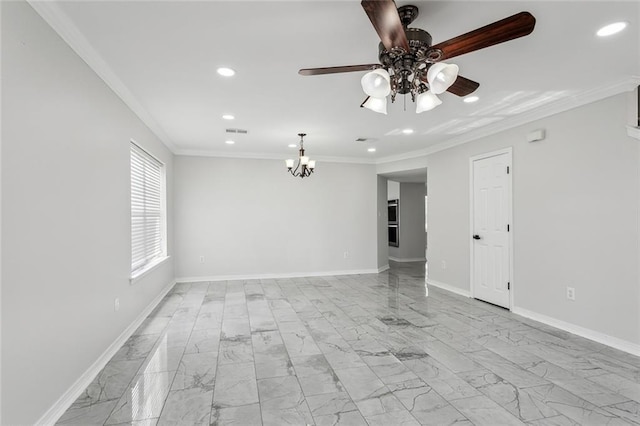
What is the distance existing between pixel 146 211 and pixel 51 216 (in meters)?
2.71

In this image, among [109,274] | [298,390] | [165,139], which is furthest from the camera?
[165,139]

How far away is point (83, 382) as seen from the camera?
2396mm

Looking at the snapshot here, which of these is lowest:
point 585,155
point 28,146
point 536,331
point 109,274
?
point 536,331

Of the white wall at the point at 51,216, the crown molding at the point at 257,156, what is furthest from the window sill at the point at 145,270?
the crown molding at the point at 257,156

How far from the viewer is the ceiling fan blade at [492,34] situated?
1578mm

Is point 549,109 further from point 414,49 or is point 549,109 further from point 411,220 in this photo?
point 411,220

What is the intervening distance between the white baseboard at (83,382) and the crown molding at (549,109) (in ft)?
16.6

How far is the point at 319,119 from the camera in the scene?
4246 millimetres

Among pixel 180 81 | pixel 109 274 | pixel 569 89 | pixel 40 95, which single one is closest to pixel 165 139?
pixel 180 81

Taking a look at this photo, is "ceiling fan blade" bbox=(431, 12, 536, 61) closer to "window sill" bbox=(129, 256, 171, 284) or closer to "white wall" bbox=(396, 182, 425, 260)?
"window sill" bbox=(129, 256, 171, 284)

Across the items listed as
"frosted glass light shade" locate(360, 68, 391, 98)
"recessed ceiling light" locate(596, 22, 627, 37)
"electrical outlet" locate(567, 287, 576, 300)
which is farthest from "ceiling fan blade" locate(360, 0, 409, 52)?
"electrical outlet" locate(567, 287, 576, 300)

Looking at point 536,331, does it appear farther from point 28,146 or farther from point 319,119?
point 28,146

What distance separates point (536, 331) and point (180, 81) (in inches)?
175

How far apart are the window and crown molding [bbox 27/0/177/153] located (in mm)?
580
